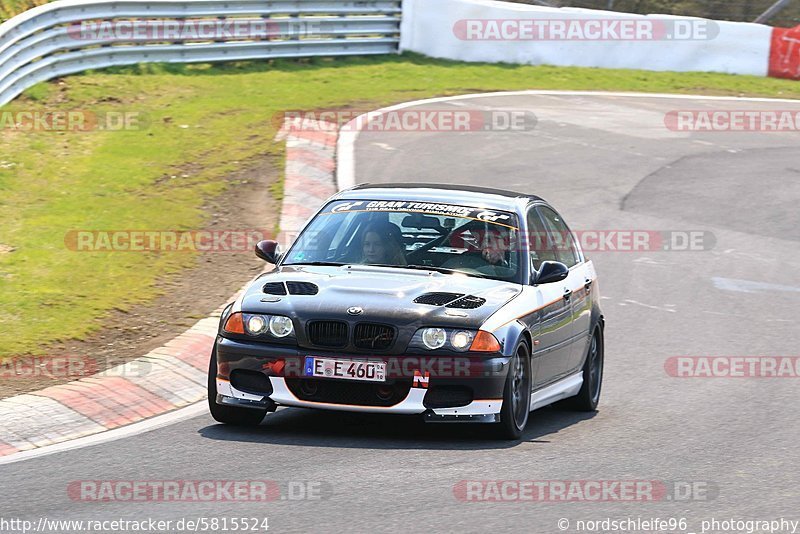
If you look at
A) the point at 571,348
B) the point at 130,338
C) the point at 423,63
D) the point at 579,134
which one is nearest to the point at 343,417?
the point at 571,348

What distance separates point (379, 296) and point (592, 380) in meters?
2.64

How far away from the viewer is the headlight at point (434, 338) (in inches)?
306

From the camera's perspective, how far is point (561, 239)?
32.7ft

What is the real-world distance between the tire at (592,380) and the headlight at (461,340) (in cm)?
223

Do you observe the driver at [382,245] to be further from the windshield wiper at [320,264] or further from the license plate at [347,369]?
the license plate at [347,369]

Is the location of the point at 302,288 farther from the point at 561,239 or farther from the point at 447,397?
the point at 561,239

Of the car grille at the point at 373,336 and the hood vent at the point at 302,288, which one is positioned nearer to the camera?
the car grille at the point at 373,336

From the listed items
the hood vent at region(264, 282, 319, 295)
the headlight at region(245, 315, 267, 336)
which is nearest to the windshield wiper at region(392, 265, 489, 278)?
the hood vent at region(264, 282, 319, 295)

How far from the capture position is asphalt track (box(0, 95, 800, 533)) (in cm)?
642

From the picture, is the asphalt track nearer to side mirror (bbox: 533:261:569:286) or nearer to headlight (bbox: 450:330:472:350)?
headlight (bbox: 450:330:472:350)

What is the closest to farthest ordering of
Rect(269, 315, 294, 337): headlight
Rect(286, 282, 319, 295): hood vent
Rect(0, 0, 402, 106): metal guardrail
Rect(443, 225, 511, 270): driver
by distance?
Rect(269, 315, 294, 337): headlight → Rect(286, 282, 319, 295): hood vent → Rect(443, 225, 511, 270): driver → Rect(0, 0, 402, 106): metal guardrail

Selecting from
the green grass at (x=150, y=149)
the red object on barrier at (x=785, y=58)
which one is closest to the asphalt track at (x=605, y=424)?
the green grass at (x=150, y=149)

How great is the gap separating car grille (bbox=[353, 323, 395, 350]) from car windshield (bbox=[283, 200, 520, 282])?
100cm

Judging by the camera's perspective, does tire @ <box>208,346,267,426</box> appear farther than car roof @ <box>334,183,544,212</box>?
No
